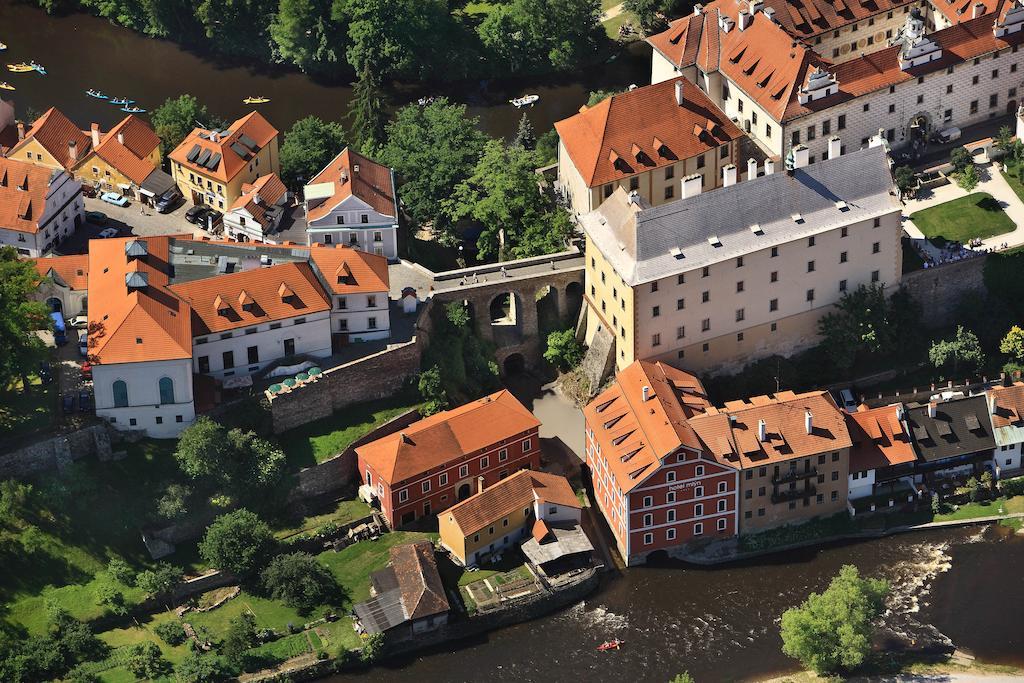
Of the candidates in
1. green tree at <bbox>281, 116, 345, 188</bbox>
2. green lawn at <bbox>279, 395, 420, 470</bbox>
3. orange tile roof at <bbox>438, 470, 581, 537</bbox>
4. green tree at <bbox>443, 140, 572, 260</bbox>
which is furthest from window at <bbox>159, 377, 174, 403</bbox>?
green tree at <bbox>281, 116, 345, 188</bbox>

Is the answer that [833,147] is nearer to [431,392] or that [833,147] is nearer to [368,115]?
[431,392]

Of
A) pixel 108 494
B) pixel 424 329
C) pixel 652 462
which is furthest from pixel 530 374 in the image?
pixel 108 494

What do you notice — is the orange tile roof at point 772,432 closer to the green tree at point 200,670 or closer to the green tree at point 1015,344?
the green tree at point 1015,344

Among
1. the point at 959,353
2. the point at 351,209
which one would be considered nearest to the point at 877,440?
the point at 959,353

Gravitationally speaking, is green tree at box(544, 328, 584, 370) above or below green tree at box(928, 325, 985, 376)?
above

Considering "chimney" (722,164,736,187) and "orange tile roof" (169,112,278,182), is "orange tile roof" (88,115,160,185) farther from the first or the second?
"chimney" (722,164,736,187)

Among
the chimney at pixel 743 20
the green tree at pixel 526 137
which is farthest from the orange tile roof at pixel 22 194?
the chimney at pixel 743 20
